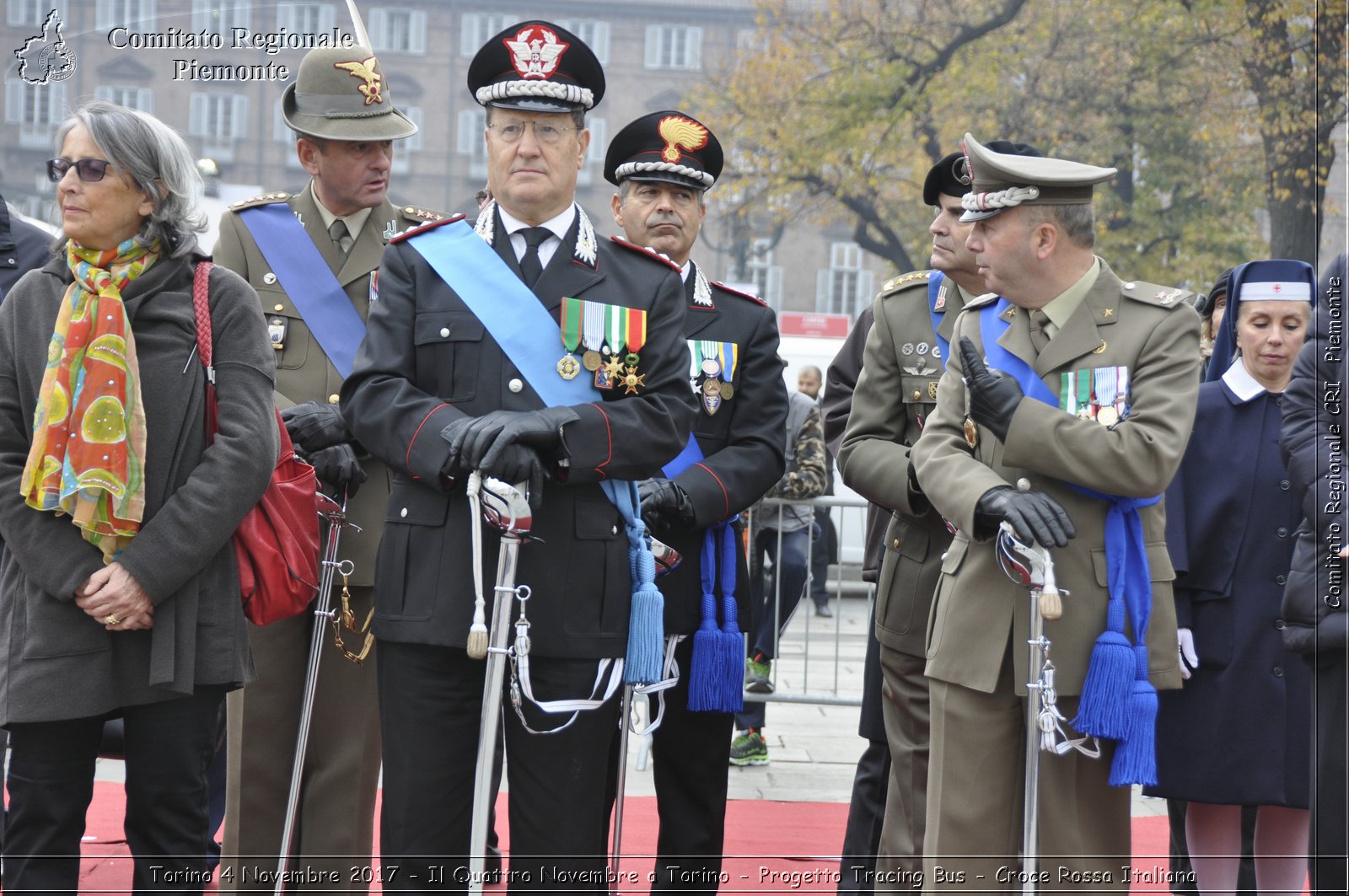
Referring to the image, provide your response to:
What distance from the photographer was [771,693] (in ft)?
26.0

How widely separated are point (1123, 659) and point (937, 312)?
149 cm

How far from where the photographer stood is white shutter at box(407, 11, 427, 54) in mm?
39316

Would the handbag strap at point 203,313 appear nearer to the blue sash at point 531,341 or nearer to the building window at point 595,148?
the blue sash at point 531,341

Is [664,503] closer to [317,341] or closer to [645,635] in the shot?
[645,635]

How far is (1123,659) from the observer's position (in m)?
3.54

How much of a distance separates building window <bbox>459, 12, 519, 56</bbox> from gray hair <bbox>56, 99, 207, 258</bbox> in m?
33.7

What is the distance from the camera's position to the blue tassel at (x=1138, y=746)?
11.6 ft

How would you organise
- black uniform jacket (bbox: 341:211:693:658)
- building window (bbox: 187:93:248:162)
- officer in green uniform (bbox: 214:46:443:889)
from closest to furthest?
1. black uniform jacket (bbox: 341:211:693:658)
2. officer in green uniform (bbox: 214:46:443:889)
3. building window (bbox: 187:93:248:162)

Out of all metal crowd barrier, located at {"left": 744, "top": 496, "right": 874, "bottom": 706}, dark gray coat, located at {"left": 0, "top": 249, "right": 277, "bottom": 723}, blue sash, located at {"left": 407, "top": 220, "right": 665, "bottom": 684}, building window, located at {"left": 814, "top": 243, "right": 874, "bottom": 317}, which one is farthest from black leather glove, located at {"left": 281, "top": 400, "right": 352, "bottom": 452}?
building window, located at {"left": 814, "top": 243, "right": 874, "bottom": 317}

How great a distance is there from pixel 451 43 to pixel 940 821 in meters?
39.6

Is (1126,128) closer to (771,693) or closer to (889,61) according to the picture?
(889,61)

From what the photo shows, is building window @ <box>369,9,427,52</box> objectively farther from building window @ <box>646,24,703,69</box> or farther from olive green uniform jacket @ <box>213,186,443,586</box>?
olive green uniform jacket @ <box>213,186,443,586</box>

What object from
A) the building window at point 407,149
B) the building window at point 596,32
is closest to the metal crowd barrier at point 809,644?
the building window at point 407,149

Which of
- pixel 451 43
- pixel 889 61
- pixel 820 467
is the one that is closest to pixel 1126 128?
pixel 889 61
